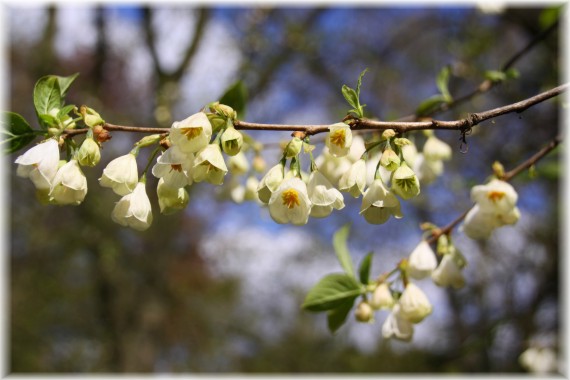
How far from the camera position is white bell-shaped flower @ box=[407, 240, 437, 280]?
1212 millimetres

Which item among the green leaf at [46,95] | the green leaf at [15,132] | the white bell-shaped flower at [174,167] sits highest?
the green leaf at [46,95]

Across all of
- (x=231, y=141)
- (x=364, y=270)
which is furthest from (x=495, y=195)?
(x=231, y=141)

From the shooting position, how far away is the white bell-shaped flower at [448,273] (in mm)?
1245

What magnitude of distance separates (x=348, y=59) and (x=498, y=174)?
6.84m

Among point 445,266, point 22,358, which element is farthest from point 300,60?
point 445,266

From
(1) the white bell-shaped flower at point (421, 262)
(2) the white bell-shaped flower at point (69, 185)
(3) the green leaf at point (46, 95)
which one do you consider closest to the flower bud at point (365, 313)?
(1) the white bell-shaped flower at point (421, 262)

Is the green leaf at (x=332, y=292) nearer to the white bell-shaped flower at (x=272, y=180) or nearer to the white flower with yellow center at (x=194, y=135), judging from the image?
the white bell-shaped flower at (x=272, y=180)

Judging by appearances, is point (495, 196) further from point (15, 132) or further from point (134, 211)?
point (15, 132)

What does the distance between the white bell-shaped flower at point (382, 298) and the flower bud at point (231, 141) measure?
1.88 ft

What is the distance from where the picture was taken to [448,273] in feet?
4.09

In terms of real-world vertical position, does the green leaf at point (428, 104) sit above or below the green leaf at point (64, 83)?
above

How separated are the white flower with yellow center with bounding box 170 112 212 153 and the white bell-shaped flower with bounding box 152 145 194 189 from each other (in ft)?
0.04

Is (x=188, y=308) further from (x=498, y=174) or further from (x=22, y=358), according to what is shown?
(x=498, y=174)

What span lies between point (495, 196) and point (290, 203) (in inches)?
18.1
